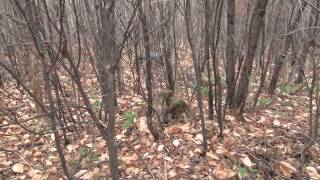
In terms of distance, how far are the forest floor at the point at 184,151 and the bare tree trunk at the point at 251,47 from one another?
222 millimetres

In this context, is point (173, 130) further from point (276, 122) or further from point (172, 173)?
point (276, 122)

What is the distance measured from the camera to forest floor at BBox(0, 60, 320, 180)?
2703mm

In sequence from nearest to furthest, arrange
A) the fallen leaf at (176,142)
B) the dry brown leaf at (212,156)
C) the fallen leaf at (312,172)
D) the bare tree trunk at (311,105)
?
the bare tree trunk at (311,105)
the fallen leaf at (312,172)
the dry brown leaf at (212,156)
the fallen leaf at (176,142)

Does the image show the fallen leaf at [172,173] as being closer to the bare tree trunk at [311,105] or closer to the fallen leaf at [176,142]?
the fallen leaf at [176,142]

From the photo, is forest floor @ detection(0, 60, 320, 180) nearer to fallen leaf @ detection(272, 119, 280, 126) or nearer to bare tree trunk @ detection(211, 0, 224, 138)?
fallen leaf @ detection(272, 119, 280, 126)

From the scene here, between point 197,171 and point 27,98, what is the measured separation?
3.23 meters

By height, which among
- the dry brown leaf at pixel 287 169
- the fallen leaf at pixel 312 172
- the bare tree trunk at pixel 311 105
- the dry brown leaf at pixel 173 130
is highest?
the bare tree trunk at pixel 311 105

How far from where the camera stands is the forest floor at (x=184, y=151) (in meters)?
2.70

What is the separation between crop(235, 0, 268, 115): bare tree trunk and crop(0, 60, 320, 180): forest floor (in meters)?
0.22

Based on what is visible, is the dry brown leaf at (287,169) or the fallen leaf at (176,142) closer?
the dry brown leaf at (287,169)

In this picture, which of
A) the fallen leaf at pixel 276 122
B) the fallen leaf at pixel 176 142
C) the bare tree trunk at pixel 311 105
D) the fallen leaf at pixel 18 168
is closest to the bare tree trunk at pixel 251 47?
the fallen leaf at pixel 276 122

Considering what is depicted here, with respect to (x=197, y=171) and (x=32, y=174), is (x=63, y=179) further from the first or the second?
(x=197, y=171)

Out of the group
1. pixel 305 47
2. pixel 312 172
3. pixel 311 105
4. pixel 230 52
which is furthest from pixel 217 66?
pixel 305 47

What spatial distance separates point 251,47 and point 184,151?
49.4 inches
